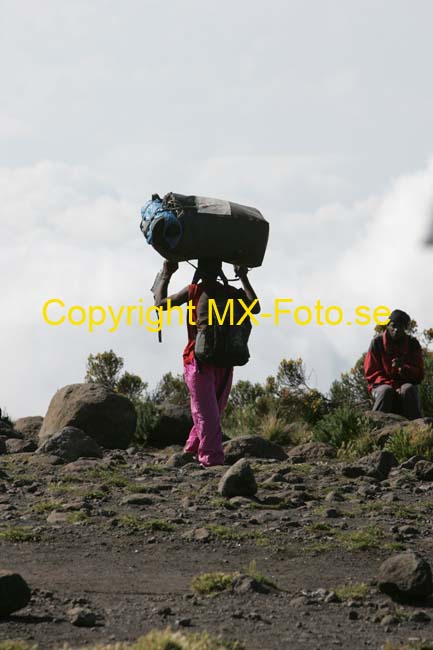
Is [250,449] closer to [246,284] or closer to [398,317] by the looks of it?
[246,284]

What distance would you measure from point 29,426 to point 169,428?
2.22 m

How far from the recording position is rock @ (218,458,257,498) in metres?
9.12

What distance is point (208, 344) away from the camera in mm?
10711

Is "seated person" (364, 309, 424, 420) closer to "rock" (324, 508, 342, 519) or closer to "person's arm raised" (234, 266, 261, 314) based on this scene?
"person's arm raised" (234, 266, 261, 314)

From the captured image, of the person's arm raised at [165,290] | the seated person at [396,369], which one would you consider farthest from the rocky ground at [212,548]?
the seated person at [396,369]

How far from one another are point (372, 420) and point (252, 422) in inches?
135

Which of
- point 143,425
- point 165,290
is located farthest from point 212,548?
point 143,425

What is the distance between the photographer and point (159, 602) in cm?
629

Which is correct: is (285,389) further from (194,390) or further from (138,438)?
(194,390)

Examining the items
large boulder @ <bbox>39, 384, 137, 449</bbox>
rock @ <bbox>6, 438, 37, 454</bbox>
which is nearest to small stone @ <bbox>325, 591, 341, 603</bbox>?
rock @ <bbox>6, 438, 37, 454</bbox>

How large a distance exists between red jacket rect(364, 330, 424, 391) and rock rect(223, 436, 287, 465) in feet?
11.6

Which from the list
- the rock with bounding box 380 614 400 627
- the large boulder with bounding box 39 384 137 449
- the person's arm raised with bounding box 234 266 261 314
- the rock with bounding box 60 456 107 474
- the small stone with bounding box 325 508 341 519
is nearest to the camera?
the rock with bounding box 380 614 400 627

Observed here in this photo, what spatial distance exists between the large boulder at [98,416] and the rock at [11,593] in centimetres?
774

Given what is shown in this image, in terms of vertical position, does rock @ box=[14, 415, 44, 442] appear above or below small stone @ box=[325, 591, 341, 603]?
above
